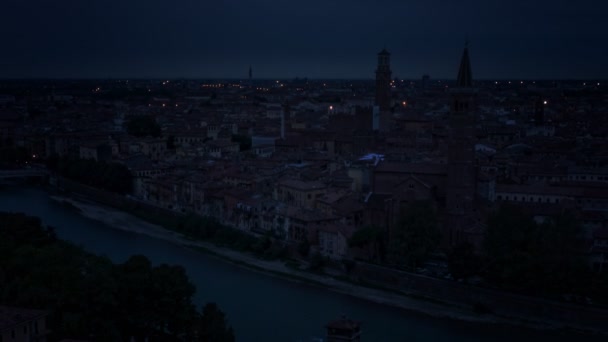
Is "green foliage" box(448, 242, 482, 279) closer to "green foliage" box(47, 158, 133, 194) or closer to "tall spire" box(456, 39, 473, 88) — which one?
"tall spire" box(456, 39, 473, 88)

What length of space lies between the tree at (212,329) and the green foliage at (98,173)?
883 centimetres

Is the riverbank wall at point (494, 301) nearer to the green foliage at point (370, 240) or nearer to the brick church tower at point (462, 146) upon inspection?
the green foliage at point (370, 240)

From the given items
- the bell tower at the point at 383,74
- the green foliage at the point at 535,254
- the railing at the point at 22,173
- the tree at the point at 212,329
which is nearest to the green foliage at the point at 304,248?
the green foliage at the point at 535,254

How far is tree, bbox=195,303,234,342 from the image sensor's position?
17.9 feet

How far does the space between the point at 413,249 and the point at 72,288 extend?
386 centimetres

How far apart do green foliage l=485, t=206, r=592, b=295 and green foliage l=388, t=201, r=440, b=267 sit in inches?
26.0

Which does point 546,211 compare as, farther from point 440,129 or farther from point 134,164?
point 440,129

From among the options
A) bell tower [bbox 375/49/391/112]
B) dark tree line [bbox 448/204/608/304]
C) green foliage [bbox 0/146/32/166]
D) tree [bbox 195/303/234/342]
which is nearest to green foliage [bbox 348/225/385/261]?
dark tree line [bbox 448/204/608/304]

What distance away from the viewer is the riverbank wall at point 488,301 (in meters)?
6.96

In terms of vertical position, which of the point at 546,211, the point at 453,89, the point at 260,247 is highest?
the point at 453,89

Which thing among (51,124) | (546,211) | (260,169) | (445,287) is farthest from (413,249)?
(51,124)

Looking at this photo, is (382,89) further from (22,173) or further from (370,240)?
(370,240)

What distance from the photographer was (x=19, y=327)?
14.8ft

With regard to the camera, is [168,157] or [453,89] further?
[168,157]
